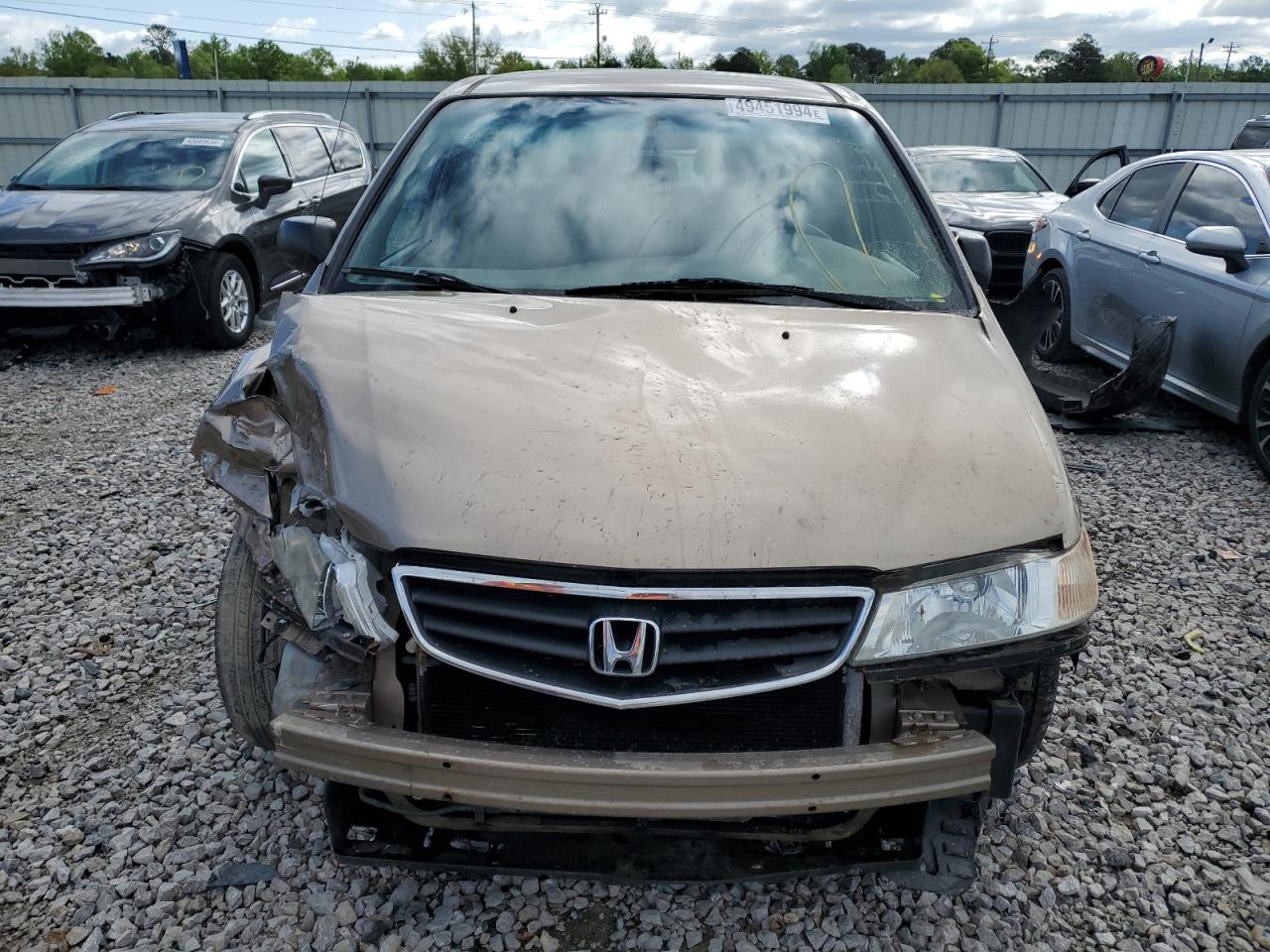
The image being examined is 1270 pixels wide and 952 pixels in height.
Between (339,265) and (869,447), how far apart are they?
5.75 ft

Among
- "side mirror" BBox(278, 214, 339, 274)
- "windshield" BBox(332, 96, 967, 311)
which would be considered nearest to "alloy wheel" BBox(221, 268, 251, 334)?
"side mirror" BBox(278, 214, 339, 274)

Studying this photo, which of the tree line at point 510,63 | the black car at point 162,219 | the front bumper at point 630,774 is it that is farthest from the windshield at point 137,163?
the tree line at point 510,63

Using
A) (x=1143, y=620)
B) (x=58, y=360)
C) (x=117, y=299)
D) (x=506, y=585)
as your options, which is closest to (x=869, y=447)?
(x=506, y=585)

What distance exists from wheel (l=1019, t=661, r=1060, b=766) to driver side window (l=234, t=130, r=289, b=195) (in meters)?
7.66

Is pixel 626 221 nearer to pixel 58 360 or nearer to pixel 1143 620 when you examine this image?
pixel 1143 620

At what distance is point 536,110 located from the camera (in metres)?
3.35

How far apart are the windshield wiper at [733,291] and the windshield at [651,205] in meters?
0.02

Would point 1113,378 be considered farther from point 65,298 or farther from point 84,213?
point 84,213

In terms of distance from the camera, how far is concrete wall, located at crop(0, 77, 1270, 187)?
1850 centimetres

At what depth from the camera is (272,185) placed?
794cm

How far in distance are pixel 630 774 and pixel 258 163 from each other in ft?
26.4

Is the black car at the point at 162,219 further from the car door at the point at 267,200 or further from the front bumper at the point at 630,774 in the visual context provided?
the front bumper at the point at 630,774

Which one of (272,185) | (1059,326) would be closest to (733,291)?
(1059,326)

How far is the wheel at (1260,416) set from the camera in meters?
5.23
